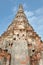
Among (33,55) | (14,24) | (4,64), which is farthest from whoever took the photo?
(14,24)

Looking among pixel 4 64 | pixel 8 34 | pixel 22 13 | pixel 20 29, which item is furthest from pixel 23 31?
pixel 4 64

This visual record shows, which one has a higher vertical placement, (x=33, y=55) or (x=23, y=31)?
(x=23, y=31)

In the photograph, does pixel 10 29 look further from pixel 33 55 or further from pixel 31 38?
pixel 33 55

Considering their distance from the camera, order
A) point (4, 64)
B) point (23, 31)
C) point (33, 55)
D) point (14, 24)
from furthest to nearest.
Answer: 1. point (14, 24)
2. point (23, 31)
3. point (33, 55)
4. point (4, 64)

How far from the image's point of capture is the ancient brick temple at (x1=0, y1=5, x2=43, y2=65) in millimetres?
23016

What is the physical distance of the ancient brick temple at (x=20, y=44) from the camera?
23.0 m

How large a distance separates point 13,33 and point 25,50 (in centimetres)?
476

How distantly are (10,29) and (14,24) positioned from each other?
3.23 ft

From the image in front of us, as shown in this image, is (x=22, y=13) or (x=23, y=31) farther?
(x=22, y=13)

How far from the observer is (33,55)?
24453 mm

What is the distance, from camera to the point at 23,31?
2738 cm

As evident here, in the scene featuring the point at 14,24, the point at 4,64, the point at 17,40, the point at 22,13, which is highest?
the point at 22,13

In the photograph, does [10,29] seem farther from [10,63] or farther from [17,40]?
[10,63]

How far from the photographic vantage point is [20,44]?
23.8 meters
